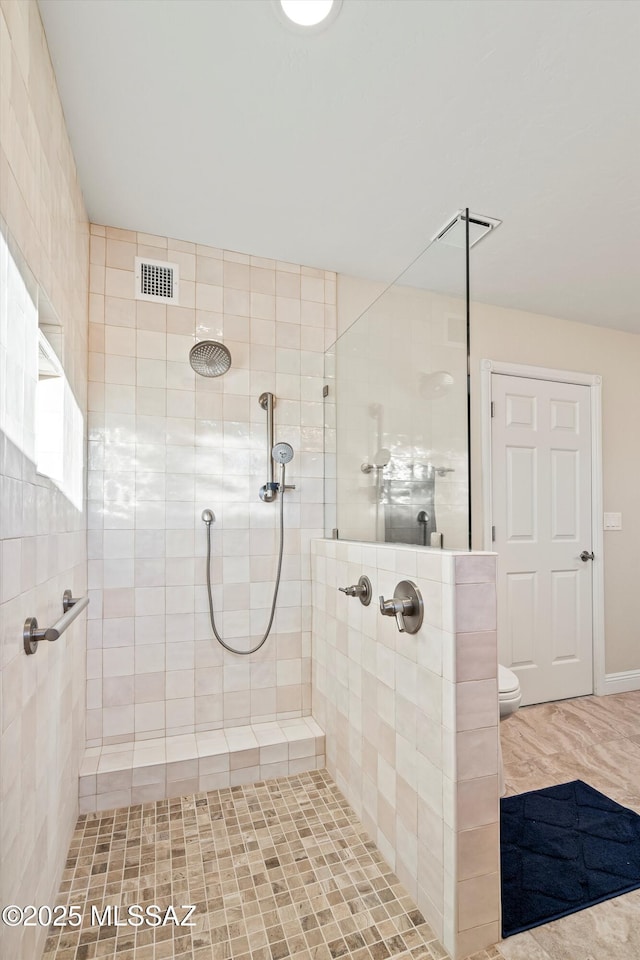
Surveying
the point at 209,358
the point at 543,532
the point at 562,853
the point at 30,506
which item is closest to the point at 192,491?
the point at 209,358

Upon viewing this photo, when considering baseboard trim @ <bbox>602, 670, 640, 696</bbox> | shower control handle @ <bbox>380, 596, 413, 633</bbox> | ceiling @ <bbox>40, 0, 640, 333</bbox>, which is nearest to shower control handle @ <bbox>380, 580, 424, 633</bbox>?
shower control handle @ <bbox>380, 596, 413, 633</bbox>

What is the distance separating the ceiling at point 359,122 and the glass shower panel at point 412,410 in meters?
A: 0.46

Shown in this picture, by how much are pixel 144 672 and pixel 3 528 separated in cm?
146

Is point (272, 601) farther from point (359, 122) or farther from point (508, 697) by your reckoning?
point (359, 122)

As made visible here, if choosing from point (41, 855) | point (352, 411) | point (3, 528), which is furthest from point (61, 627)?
point (352, 411)

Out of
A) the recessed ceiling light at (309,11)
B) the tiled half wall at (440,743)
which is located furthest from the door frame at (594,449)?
the recessed ceiling light at (309,11)

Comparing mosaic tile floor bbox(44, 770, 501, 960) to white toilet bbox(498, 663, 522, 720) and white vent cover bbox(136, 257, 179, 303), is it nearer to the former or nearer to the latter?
white toilet bbox(498, 663, 522, 720)

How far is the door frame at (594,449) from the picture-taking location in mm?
2996

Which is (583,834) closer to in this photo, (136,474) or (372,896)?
(372,896)

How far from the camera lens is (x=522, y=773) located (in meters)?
2.22

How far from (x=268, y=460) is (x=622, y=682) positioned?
9.16 ft

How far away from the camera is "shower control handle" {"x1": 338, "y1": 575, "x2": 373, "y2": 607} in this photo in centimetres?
179

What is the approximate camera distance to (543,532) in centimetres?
311

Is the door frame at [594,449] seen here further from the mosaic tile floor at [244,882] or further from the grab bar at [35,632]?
the grab bar at [35,632]
